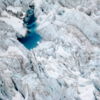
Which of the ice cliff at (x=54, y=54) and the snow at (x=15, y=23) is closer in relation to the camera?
the ice cliff at (x=54, y=54)

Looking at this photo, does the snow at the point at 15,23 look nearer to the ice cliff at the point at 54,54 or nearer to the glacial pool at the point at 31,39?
the ice cliff at the point at 54,54

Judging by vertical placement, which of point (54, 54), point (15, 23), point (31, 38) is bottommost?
point (54, 54)

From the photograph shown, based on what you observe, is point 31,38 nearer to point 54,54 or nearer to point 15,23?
point 15,23

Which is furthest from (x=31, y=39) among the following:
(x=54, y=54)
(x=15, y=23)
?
(x=54, y=54)

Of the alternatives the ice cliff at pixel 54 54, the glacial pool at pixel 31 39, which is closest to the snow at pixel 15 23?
the ice cliff at pixel 54 54

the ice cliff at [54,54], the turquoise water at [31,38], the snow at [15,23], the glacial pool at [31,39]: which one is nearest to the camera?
the ice cliff at [54,54]

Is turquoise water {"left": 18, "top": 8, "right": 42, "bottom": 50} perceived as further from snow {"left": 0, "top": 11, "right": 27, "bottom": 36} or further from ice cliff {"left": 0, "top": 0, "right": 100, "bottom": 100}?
snow {"left": 0, "top": 11, "right": 27, "bottom": 36}

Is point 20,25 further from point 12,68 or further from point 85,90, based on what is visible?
point 85,90

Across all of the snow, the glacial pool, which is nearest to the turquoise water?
the glacial pool
